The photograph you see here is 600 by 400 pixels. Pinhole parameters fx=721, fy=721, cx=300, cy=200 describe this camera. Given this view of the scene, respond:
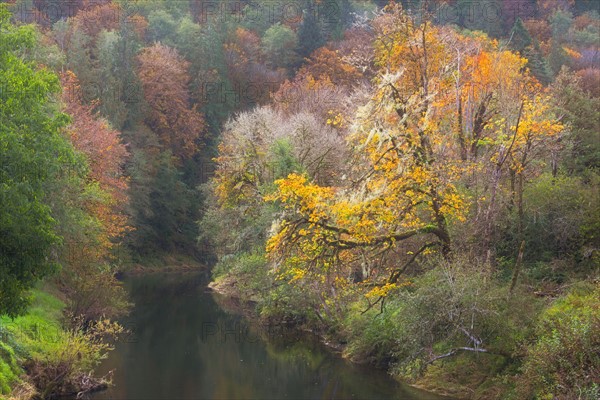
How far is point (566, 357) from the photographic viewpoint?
49.6 feet

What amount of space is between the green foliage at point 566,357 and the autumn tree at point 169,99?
50.4 m

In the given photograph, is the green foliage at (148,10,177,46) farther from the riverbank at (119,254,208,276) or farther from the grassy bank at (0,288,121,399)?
the grassy bank at (0,288,121,399)

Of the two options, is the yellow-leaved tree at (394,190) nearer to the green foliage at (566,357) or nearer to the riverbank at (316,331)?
the riverbank at (316,331)

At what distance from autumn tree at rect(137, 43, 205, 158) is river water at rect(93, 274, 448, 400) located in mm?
30183

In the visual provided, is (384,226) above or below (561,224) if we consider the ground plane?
above

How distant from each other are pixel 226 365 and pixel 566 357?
42.7ft

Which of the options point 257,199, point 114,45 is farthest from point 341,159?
point 114,45

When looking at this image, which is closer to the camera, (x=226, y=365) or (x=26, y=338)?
(x=26, y=338)

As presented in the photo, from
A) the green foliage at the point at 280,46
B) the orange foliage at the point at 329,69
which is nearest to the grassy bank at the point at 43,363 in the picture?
the orange foliage at the point at 329,69

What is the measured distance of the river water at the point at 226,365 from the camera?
21.0m

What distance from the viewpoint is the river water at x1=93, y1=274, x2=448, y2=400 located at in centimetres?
2103

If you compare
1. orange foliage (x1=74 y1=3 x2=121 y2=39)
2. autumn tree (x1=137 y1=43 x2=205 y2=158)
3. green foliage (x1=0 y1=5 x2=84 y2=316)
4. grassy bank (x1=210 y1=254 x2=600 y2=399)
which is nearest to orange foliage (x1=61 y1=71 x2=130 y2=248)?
green foliage (x1=0 y1=5 x2=84 y2=316)

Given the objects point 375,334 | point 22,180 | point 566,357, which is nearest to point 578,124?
point 375,334

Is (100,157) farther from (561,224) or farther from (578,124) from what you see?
(578,124)
